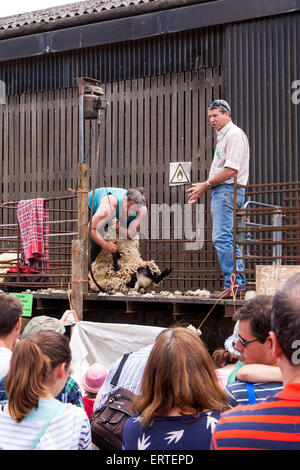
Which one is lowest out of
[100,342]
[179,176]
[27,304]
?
[100,342]

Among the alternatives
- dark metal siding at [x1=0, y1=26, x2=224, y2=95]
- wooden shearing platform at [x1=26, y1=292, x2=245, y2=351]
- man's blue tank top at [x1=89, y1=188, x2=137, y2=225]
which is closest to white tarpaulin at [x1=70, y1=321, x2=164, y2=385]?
wooden shearing platform at [x1=26, y1=292, x2=245, y2=351]

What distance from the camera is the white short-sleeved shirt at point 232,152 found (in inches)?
300

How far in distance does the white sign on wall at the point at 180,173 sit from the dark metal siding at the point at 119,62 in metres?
1.86

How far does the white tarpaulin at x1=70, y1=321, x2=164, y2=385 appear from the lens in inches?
295

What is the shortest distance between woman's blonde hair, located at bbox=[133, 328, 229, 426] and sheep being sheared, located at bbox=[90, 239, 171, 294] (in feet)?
19.7

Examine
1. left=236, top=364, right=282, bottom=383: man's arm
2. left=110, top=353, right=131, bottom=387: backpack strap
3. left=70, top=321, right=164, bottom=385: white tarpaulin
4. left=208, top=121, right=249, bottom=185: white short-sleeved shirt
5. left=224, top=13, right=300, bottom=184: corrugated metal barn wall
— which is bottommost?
left=70, top=321, right=164, bottom=385: white tarpaulin

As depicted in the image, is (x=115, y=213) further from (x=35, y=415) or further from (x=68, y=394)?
(x=35, y=415)

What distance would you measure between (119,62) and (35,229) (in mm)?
5110

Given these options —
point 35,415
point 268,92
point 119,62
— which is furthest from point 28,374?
point 119,62

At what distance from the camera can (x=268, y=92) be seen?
456 inches

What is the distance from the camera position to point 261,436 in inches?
79.2

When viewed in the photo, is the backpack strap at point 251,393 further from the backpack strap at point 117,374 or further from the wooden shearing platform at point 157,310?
the wooden shearing platform at point 157,310

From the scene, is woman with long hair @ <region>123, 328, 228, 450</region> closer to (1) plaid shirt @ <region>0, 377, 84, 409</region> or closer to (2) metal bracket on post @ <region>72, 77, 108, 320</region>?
(1) plaid shirt @ <region>0, 377, 84, 409</region>

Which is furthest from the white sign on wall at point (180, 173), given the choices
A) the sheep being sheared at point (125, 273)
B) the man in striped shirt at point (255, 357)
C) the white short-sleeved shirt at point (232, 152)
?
the man in striped shirt at point (255, 357)
